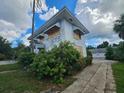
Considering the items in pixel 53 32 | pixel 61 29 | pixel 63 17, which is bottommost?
pixel 53 32

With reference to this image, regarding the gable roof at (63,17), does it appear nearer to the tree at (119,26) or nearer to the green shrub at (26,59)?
the green shrub at (26,59)

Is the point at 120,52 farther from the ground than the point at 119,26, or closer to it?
closer to it

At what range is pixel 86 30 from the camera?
27266 millimetres

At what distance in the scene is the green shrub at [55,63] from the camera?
1129 centimetres

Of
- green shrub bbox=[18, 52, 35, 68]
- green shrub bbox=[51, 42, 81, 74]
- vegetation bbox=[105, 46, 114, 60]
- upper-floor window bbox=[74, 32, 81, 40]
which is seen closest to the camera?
green shrub bbox=[51, 42, 81, 74]

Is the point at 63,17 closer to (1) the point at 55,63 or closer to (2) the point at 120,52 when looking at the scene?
(1) the point at 55,63

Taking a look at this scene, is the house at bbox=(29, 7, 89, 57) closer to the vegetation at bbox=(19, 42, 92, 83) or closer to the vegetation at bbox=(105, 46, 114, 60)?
the vegetation at bbox=(19, 42, 92, 83)

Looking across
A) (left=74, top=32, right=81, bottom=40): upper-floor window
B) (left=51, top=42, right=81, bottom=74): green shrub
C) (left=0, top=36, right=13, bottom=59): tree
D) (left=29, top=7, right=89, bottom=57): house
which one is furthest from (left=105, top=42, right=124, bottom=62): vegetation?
(left=51, top=42, right=81, bottom=74): green shrub

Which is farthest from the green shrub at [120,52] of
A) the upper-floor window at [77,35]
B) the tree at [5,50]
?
the tree at [5,50]

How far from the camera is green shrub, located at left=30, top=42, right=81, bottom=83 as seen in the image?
11.3 metres

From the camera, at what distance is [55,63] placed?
12.0 m

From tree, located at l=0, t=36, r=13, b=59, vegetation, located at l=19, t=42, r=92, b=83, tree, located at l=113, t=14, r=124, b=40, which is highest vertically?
tree, located at l=113, t=14, r=124, b=40

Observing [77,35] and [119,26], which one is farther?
[119,26]

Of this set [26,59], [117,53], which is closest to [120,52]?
[117,53]
